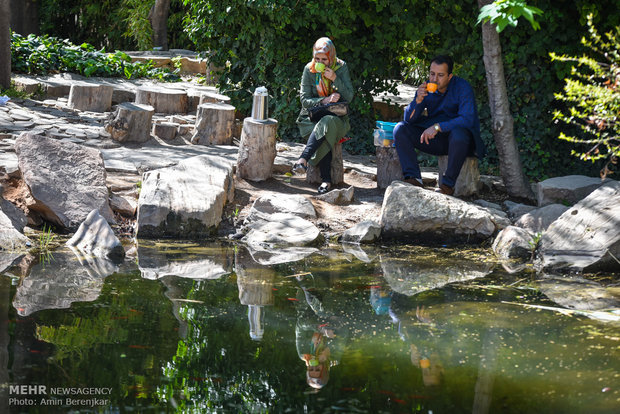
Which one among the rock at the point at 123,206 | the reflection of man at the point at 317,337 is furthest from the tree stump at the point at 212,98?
the reflection of man at the point at 317,337

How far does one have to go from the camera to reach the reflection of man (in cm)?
367

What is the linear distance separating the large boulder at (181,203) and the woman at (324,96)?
1011mm

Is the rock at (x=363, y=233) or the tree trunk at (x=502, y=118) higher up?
the tree trunk at (x=502, y=118)

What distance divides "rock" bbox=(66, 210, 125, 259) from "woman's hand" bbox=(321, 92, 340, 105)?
8.37 feet

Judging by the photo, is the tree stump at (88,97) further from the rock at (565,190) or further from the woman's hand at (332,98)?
the rock at (565,190)

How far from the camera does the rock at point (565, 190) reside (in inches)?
279

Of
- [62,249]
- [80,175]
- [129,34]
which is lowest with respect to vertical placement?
[62,249]

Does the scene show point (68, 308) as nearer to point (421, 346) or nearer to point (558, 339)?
point (421, 346)

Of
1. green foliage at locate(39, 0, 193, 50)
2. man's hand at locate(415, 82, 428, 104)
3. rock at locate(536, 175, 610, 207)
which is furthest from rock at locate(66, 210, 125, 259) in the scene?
green foliage at locate(39, 0, 193, 50)

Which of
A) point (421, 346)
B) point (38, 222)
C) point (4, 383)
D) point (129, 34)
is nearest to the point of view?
point (4, 383)

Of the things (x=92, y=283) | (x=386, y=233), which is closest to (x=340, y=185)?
(x=386, y=233)

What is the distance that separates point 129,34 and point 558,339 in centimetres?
1438

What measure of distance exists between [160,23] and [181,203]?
36.3 feet

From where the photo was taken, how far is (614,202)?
6016 mm
